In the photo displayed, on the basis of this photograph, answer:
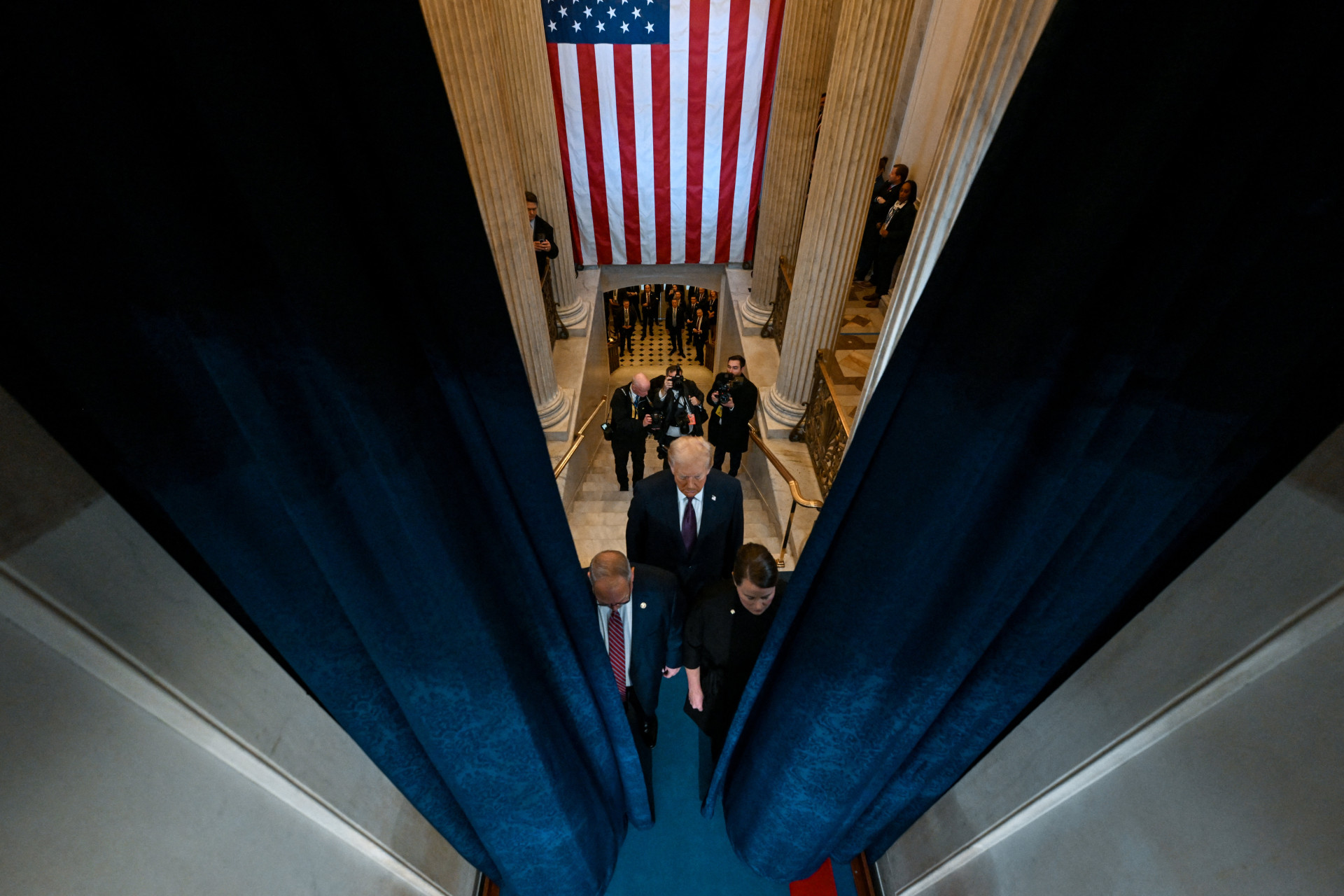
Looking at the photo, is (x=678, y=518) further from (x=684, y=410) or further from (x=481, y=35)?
(x=481, y=35)

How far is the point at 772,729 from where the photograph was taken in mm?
1925

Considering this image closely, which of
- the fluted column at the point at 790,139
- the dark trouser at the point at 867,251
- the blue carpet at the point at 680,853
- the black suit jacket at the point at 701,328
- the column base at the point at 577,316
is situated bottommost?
the blue carpet at the point at 680,853

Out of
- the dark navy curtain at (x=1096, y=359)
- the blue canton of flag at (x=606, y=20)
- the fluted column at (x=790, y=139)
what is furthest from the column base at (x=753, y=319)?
the dark navy curtain at (x=1096, y=359)

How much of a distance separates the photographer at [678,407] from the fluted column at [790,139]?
2443 mm

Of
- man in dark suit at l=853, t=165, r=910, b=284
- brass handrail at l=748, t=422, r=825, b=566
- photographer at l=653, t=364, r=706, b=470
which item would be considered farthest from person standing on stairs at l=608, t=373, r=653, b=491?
man in dark suit at l=853, t=165, r=910, b=284

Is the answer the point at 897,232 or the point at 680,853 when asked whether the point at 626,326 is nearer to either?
the point at 897,232

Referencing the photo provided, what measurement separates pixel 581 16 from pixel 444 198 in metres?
5.90

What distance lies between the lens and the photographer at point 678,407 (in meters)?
5.03

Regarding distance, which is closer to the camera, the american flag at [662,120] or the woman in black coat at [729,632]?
the woman in black coat at [729,632]

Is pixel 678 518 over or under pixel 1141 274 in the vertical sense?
over

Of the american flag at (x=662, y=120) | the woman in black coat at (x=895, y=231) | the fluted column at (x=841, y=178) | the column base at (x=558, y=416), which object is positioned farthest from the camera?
the woman in black coat at (x=895, y=231)

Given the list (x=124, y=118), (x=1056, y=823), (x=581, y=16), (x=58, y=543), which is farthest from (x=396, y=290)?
(x=581, y=16)

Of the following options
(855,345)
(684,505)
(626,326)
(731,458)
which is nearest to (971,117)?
(684,505)

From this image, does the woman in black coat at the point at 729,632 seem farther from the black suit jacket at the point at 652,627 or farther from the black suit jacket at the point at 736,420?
the black suit jacket at the point at 736,420
